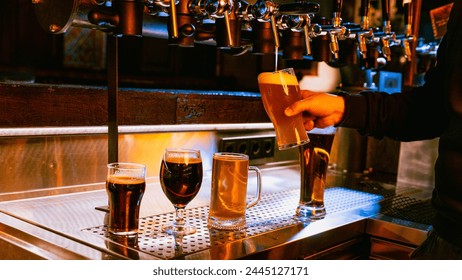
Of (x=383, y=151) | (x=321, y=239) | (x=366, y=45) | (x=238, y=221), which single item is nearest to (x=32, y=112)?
(x=238, y=221)

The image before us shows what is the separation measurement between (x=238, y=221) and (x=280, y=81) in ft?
1.06

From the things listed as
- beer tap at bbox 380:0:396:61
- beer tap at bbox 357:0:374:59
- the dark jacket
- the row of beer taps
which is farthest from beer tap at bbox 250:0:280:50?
beer tap at bbox 380:0:396:61

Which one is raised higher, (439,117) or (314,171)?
(439,117)

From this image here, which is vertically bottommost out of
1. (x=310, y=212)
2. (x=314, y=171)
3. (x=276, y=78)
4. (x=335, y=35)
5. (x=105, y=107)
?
(x=310, y=212)

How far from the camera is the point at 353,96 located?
1352 mm

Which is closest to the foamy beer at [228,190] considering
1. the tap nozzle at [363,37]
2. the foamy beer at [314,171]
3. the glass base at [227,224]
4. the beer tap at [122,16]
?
the glass base at [227,224]

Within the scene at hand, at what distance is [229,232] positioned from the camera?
121cm

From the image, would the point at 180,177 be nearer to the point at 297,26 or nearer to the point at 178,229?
the point at 178,229

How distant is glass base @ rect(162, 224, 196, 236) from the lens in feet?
3.84

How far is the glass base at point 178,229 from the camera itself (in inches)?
46.1

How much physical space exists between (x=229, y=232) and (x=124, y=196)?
0.81 ft

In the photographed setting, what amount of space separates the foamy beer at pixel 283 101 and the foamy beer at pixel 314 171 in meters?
0.16

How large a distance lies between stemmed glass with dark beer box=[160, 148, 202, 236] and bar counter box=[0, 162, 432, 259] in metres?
0.08

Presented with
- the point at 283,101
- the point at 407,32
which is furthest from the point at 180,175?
the point at 407,32
